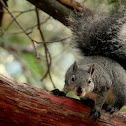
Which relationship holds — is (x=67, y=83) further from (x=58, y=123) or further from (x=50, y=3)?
(x=50, y=3)

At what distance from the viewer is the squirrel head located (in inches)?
82.8

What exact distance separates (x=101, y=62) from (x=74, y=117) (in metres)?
0.77

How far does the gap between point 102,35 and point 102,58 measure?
0.25 m

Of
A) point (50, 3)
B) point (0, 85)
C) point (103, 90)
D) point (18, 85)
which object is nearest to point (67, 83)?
point (103, 90)

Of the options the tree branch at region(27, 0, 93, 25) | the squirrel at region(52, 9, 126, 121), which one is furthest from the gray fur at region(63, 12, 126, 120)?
the tree branch at region(27, 0, 93, 25)

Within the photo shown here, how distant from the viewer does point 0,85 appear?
1914 mm

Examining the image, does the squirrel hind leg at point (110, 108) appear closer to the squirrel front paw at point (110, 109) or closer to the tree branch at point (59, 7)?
the squirrel front paw at point (110, 109)

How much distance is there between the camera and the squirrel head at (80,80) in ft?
6.90

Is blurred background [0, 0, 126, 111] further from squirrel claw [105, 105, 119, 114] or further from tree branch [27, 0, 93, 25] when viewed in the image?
squirrel claw [105, 105, 119, 114]

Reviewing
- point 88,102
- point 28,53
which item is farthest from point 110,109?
point 28,53

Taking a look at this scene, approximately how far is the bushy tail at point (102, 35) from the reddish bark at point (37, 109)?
2.65 ft

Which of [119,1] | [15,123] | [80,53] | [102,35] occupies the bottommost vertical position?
[15,123]

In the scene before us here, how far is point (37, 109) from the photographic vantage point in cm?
198

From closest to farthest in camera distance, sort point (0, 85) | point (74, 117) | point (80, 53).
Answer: point (0, 85) < point (74, 117) < point (80, 53)
